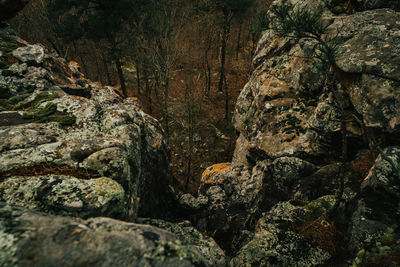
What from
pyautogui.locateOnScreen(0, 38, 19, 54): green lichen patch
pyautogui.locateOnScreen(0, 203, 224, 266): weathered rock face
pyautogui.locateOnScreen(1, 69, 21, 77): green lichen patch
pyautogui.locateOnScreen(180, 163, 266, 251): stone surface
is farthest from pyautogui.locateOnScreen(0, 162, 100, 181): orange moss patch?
pyautogui.locateOnScreen(0, 38, 19, 54): green lichen patch

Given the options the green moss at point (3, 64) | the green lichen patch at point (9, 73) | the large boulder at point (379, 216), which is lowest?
the large boulder at point (379, 216)

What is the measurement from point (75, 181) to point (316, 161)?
7.16 metres

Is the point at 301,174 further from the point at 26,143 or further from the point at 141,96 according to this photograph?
the point at 141,96

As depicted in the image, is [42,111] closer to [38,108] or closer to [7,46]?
[38,108]

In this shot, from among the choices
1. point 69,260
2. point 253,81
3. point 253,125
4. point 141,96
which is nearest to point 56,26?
point 141,96

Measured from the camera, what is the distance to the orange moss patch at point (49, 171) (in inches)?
169

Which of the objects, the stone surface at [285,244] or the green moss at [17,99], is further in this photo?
the green moss at [17,99]

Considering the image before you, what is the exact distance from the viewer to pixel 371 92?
5.50 meters

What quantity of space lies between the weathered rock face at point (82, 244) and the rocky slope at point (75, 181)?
11mm

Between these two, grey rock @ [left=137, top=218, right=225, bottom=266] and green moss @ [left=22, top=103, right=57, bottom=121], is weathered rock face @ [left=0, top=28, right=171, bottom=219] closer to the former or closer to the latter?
green moss @ [left=22, top=103, right=57, bottom=121]

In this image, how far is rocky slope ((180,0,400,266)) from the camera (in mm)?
4562

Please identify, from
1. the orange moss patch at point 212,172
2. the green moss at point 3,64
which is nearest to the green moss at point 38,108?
the green moss at point 3,64

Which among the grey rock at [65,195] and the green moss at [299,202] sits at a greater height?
the grey rock at [65,195]

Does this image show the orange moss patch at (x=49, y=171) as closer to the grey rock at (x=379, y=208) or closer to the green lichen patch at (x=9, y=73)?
the grey rock at (x=379, y=208)
